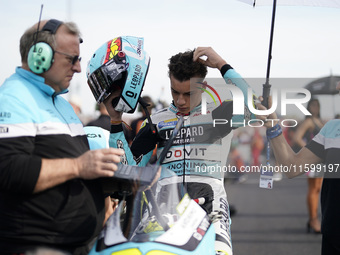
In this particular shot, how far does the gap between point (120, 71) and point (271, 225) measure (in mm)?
6657

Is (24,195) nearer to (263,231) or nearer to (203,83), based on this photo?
(203,83)

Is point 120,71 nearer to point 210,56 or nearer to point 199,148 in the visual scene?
point 210,56

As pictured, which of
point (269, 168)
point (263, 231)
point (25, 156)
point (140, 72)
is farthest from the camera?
point (263, 231)

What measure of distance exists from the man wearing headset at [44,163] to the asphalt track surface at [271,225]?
4891mm

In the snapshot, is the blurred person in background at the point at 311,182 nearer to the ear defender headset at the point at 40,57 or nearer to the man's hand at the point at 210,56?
the man's hand at the point at 210,56

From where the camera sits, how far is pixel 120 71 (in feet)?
11.6

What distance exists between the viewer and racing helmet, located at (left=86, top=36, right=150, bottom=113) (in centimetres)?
354

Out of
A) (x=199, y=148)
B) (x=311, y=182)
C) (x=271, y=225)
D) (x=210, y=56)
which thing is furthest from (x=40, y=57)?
(x=271, y=225)

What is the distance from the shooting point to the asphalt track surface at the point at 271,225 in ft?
24.7

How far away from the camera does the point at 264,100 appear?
3752 mm

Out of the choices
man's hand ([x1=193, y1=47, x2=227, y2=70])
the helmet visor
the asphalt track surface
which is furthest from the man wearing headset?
the asphalt track surface

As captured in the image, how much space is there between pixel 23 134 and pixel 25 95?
24cm

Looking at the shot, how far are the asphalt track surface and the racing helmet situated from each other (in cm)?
420

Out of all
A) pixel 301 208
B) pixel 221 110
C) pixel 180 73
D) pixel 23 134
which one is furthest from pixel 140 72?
pixel 301 208
